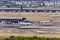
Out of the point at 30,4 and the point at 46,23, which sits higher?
the point at 46,23

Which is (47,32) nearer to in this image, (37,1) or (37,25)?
(37,25)

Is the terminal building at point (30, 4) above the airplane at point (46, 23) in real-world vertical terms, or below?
below

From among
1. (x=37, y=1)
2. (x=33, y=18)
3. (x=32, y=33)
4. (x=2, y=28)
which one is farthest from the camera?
(x=37, y=1)

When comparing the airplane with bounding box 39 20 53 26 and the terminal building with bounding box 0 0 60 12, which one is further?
the terminal building with bounding box 0 0 60 12

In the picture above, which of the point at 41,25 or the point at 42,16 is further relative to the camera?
the point at 42,16

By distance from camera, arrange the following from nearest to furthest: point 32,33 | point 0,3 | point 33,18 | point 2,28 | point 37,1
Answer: point 32,33
point 2,28
point 33,18
point 0,3
point 37,1

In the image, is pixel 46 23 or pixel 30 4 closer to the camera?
pixel 46 23

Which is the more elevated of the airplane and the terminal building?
the airplane

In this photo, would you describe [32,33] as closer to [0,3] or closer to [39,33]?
[39,33]

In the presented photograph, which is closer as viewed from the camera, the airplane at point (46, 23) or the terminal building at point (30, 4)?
the airplane at point (46, 23)

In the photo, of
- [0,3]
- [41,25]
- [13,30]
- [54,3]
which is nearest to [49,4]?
[54,3]
